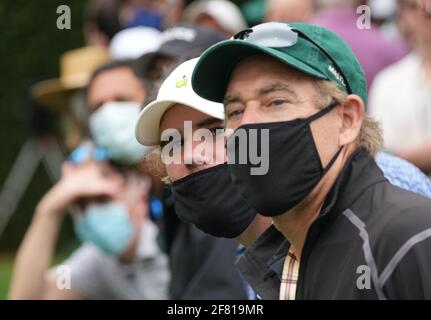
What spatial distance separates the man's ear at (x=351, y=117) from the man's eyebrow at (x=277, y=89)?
18 cm

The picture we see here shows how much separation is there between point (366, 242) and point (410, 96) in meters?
3.50

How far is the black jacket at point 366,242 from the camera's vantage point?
2.98m

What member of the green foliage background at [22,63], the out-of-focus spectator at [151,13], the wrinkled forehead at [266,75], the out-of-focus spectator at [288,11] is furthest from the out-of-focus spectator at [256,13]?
the wrinkled forehead at [266,75]

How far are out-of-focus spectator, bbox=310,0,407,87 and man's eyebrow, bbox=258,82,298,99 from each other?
3.69 meters

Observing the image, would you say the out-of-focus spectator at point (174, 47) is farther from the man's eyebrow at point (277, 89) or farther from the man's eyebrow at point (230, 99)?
the man's eyebrow at point (277, 89)

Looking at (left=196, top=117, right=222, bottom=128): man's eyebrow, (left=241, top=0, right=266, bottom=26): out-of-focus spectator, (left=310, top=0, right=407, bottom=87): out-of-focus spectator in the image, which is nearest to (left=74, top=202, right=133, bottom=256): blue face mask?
(left=310, top=0, right=407, bottom=87): out-of-focus spectator

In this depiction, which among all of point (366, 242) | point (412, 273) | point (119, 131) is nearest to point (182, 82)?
point (366, 242)

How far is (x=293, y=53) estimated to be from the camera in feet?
11.1

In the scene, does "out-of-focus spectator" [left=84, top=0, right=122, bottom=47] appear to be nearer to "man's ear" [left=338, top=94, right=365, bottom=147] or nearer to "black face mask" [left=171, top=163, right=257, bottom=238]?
"black face mask" [left=171, top=163, right=257, bottom=238]

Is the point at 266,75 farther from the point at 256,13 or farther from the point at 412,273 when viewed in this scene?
the point at 256,13

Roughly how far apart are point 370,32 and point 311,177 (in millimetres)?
4015

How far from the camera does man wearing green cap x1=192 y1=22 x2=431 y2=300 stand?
325 cm
